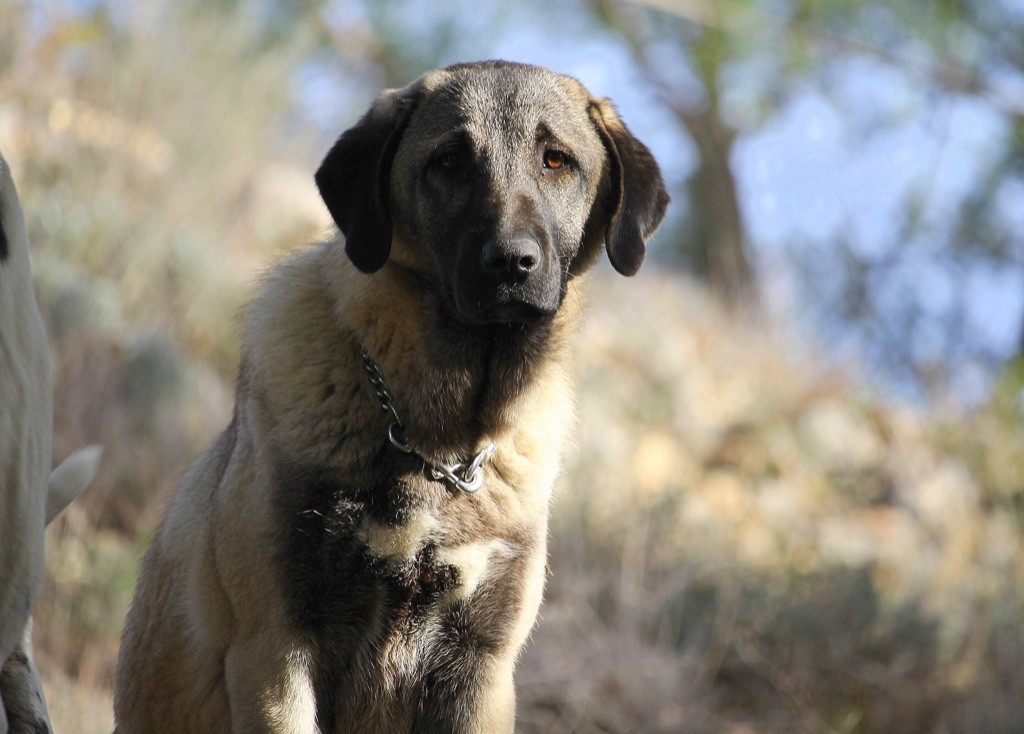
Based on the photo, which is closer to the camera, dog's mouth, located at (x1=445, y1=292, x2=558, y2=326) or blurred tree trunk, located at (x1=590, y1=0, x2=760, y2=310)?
dog's mouth, located at (x1=445, y1=292, x2=558, y2=326)

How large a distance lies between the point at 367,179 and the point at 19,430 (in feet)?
3.86

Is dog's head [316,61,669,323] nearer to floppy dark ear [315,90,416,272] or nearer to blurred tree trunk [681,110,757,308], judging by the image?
floppy dark ear [315,90,416,272]

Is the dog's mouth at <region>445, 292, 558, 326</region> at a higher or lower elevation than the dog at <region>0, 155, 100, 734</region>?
higher

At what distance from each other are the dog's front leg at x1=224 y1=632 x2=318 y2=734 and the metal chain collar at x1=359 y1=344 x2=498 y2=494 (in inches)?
21.7

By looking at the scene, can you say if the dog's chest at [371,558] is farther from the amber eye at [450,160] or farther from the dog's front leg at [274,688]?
the amber eye at [450,160]

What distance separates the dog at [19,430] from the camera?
7.53 feet

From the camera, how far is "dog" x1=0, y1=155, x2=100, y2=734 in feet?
7.53

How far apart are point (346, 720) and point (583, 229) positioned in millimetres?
1480

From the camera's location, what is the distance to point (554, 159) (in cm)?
319

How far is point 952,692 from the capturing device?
6.46 m

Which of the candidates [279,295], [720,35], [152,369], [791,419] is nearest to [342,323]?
[279,295]

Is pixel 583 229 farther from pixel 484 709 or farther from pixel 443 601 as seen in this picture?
pixel 484 709

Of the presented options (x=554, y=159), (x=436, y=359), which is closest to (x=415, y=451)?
(x=436, y=359)

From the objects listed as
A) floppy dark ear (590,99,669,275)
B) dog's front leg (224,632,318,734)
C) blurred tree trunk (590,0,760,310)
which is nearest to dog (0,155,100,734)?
dog's front leg (224,632,318,734)
